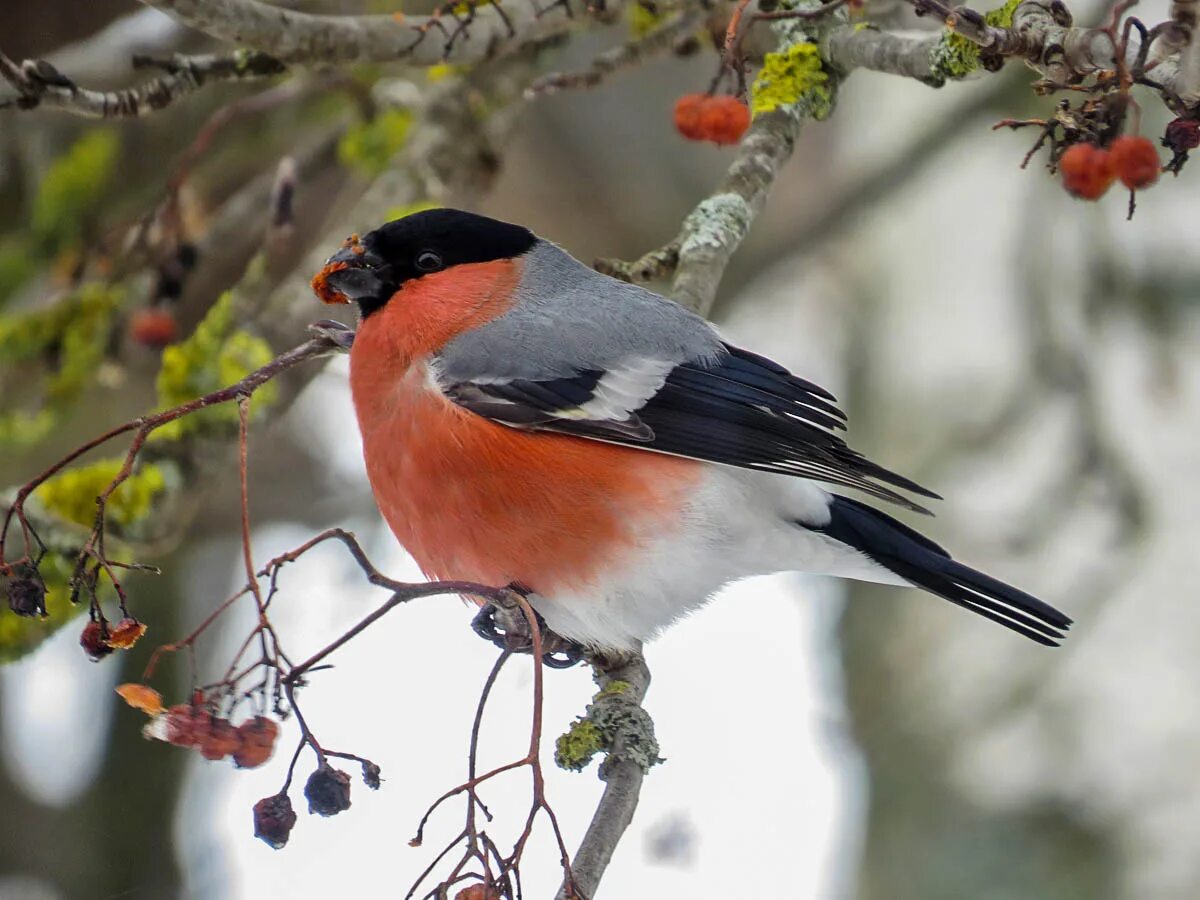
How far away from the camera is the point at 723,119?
2.54 m

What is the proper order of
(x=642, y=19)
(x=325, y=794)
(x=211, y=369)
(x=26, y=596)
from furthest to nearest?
(x=642, y=19) → (x=211, y=369) → (x=26, y=596) → (x=325, y=794)

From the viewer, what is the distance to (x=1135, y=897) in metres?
4.29

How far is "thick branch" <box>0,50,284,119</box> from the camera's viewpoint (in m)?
2.25

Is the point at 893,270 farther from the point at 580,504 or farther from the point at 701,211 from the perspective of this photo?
the point at 580,504

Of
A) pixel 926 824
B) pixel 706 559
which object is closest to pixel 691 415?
pixel 706 559

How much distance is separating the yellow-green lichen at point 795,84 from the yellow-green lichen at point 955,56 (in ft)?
1.58

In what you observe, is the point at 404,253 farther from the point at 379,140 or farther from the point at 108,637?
the point at 108,637

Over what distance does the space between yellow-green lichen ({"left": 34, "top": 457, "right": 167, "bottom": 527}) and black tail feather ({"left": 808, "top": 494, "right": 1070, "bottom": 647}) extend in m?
1.39

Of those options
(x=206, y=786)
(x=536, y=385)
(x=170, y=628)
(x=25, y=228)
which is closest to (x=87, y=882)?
(x=206, y=786)

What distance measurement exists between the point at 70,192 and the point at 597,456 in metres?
1.80

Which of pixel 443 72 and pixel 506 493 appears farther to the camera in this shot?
pixel 443 72

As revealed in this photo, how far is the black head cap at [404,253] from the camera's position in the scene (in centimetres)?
266

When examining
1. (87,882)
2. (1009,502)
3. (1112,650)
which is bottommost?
(87,882)

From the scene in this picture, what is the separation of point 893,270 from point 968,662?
1.92m
